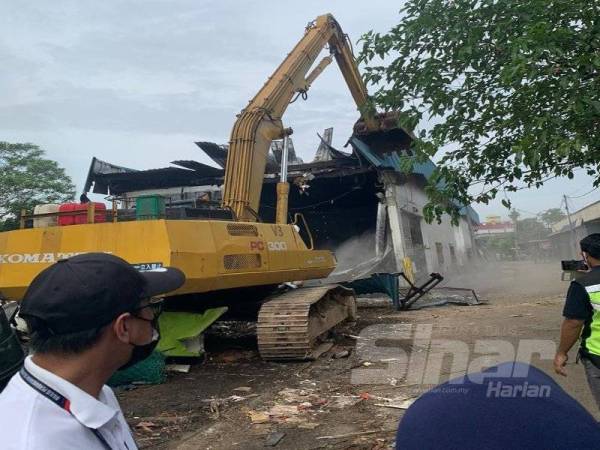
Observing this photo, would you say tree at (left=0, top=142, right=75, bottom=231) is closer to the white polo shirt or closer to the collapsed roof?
the collapsed roof

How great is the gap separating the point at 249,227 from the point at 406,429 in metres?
6.94

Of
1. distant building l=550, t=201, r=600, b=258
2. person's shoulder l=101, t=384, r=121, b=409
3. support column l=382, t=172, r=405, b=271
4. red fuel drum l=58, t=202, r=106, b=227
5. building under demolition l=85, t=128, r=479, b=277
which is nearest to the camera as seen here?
person's shoulder l=101, t=384, r=121, b=409

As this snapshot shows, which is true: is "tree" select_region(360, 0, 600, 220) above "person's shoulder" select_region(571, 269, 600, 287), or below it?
above

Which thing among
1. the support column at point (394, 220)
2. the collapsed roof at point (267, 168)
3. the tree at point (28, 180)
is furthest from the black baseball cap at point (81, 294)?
the tree at point (28, 180)

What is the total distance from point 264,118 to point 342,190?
10429 mm

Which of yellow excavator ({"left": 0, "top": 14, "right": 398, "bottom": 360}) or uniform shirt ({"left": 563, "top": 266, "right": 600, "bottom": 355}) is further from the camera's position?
yellow excavator ({"left": 0, "top": 14, "right": 398, "bottom": 360})

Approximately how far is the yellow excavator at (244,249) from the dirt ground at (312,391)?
558 millimetres

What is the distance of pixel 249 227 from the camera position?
7.73 m

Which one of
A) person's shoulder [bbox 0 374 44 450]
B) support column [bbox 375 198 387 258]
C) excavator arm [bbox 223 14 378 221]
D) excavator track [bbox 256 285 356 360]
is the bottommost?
excavator track [bbox 256 285 356 360]

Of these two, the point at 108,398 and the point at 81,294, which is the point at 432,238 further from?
the point at 81,294

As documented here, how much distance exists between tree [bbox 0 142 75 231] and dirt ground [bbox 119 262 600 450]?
18.6 meters

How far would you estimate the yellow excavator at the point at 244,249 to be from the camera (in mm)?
6531

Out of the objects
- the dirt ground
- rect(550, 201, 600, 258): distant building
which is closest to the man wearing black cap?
the dirt ground

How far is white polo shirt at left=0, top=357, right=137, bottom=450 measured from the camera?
50.2 inches
